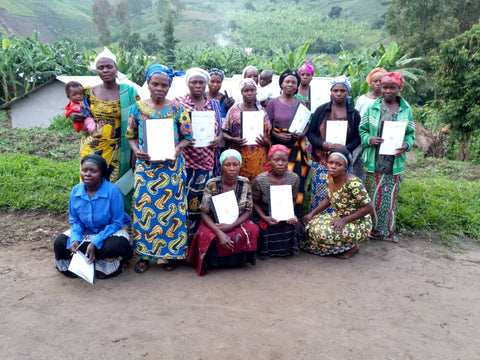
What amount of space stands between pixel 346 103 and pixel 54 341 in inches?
147

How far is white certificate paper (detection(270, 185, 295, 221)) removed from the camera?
407cm

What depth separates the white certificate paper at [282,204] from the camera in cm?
407

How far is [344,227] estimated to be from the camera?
4.14 metres

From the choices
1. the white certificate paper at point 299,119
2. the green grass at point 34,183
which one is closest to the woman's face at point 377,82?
the white certificate paper at point 299,119

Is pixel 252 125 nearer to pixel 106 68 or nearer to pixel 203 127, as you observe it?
pixel 203 127

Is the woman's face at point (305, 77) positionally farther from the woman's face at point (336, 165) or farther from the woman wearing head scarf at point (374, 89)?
the woman's face at point (336, 165)

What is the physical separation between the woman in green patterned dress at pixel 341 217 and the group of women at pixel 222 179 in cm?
1

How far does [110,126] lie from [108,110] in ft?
0.56

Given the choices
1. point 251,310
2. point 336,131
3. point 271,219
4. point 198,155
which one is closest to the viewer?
point 251,310

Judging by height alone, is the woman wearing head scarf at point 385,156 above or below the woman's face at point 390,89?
below

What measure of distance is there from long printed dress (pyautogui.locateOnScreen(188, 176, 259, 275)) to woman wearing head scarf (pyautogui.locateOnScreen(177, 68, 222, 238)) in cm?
22

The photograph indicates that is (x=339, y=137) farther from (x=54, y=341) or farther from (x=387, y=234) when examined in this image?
(x=54, y=341)

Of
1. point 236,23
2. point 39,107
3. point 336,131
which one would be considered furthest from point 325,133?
point 236,23

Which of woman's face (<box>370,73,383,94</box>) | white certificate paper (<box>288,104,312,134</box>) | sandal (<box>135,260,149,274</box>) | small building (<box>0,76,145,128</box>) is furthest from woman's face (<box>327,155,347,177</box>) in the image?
small building (<box>0,76,145,128</box>)
